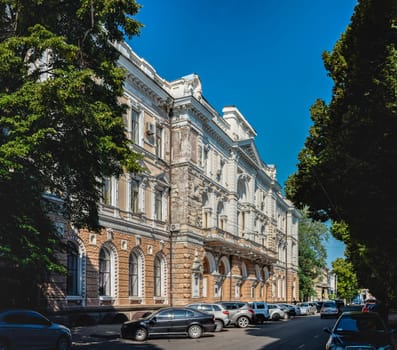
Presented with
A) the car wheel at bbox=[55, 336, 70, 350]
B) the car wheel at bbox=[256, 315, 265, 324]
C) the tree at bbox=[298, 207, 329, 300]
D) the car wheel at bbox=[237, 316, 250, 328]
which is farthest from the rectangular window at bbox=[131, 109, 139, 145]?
the tree at bbox=[298, 207, 329, 300]

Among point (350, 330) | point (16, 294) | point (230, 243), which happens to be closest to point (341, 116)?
point (350, 330)

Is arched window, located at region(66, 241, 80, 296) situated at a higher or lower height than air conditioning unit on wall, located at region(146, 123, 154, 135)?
lower

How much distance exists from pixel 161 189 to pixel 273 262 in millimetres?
29692

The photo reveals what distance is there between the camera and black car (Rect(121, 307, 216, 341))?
75.7 feet

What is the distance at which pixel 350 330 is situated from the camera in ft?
47.0

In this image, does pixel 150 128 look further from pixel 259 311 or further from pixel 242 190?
pixel 242 190

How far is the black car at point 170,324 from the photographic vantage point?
75.7 ft

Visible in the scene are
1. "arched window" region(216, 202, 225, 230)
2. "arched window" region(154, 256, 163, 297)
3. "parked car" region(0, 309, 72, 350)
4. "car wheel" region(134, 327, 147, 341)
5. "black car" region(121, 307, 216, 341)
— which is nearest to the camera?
"parked car" region(0, 309, 72, 350)

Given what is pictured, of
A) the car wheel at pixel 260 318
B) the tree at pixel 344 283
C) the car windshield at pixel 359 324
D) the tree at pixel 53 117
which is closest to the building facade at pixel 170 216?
the car wheel at pixel 260 318

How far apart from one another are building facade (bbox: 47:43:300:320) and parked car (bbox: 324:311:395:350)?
1316cm

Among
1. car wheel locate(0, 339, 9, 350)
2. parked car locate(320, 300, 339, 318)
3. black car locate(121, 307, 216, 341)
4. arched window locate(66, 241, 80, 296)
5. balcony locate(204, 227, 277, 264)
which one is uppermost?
balcony locate(204, 227, 277, 264)

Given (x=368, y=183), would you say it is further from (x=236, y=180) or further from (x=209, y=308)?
(x=236, y=180)

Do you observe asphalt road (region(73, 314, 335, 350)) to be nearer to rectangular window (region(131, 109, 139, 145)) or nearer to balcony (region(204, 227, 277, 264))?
rectangular window (region(131, 109, 139, 145))

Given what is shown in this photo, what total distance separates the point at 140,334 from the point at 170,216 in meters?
17.5
